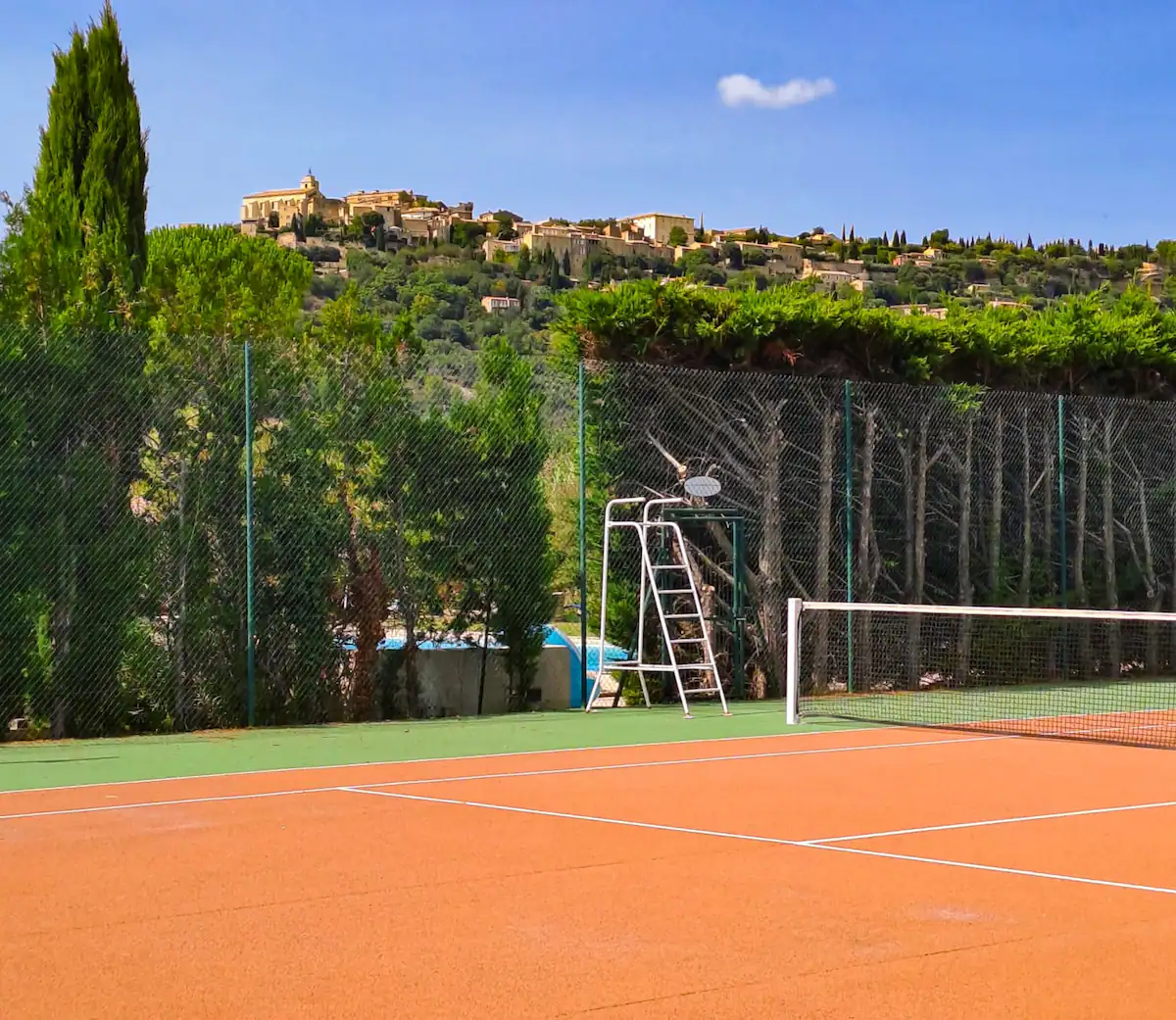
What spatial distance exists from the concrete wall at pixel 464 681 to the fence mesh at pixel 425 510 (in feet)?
0.12

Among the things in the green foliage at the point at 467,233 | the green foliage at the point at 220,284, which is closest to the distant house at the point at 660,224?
the green foliage at the point at 467,233

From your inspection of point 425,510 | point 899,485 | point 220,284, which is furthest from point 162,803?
point 220,284

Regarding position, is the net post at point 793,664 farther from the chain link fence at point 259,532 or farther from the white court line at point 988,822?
the white court line at point 988,822

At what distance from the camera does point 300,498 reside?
1286cm

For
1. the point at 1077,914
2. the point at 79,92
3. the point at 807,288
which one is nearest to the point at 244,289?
the point at 79,92

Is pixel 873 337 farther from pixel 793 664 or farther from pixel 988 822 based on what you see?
pixel 988 822

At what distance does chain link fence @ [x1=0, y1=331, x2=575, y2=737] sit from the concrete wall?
0.06 feet

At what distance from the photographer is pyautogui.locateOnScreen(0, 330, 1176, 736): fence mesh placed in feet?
39.1

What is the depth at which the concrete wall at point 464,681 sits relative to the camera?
1383cm

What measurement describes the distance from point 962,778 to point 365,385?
19.1ft

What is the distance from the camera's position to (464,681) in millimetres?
14047

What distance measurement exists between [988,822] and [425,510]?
6521 millimetres

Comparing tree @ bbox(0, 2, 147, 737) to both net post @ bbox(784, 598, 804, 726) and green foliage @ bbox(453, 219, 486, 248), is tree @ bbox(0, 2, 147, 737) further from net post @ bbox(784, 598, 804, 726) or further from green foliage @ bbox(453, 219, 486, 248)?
green foliage @ bbox(453, 219, 486, 248)

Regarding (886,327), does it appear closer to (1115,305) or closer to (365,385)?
(1115,305)
